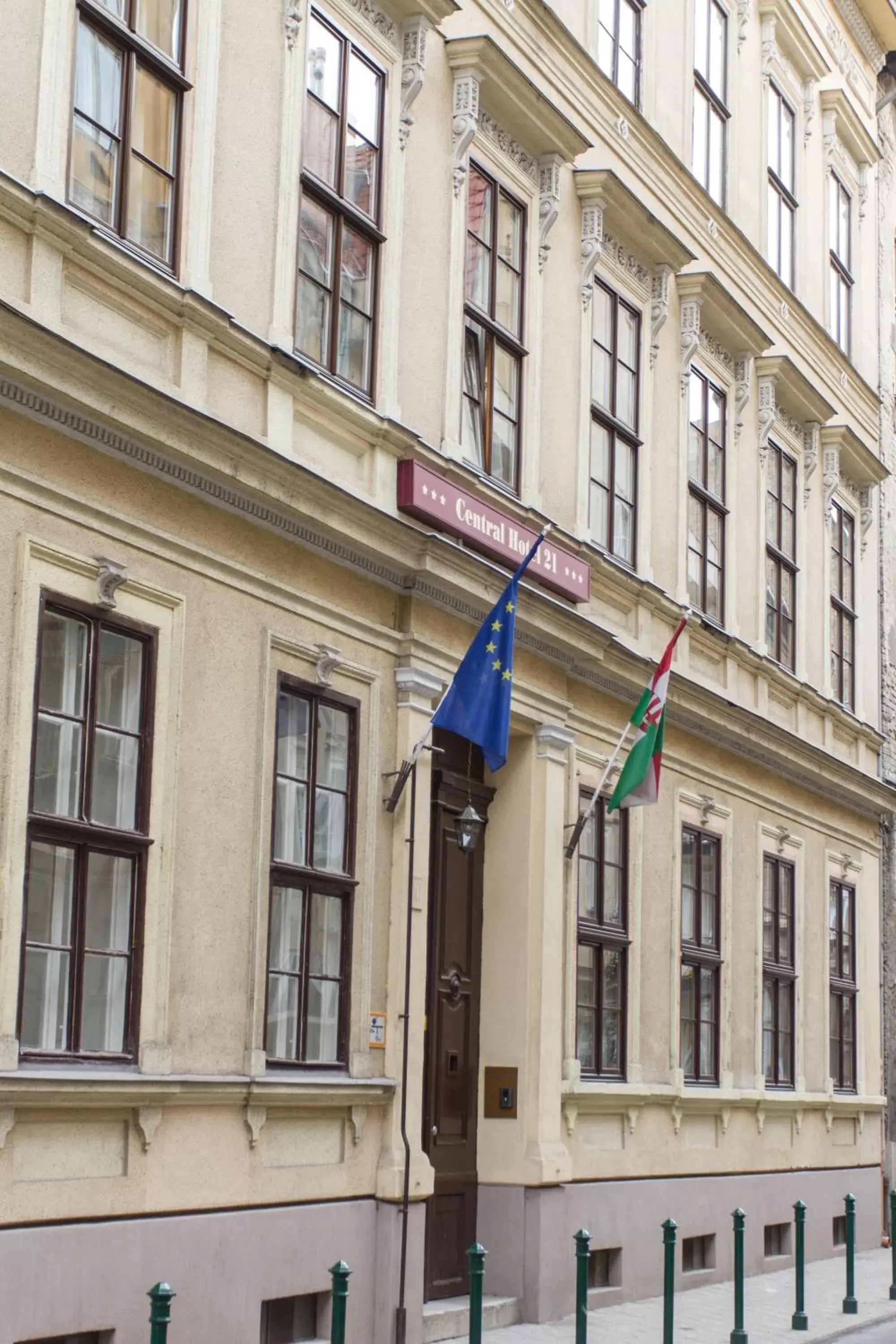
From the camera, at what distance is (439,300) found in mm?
14094

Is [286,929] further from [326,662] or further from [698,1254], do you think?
[698,1254]

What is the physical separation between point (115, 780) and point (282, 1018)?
219cm

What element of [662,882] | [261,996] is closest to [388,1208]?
[261,996]

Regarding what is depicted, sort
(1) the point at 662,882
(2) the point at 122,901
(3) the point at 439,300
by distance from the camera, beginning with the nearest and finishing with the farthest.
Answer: (2) the point at 122,901, (3) the point at 439,300, (1) the point at 662,882

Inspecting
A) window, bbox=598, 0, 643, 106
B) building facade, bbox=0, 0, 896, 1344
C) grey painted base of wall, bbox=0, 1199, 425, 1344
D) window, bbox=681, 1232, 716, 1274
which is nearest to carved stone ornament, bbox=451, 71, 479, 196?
building facade, bbox=0, 0, 896, 1344

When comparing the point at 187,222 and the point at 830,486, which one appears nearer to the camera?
the point at 187,222

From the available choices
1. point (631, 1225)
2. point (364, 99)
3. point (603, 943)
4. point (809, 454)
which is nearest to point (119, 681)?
point (364, 99)

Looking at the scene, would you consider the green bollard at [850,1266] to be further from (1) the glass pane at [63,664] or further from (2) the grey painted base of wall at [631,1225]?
(1) the glass pane at [63,664]

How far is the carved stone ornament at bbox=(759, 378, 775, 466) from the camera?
20.9 metres

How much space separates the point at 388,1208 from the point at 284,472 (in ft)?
→ 15.2

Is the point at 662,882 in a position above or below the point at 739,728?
below

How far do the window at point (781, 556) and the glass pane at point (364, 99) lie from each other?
8.63 meters

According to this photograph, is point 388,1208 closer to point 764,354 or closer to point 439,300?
point 439,300

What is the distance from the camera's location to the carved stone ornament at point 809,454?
22.4 metres
